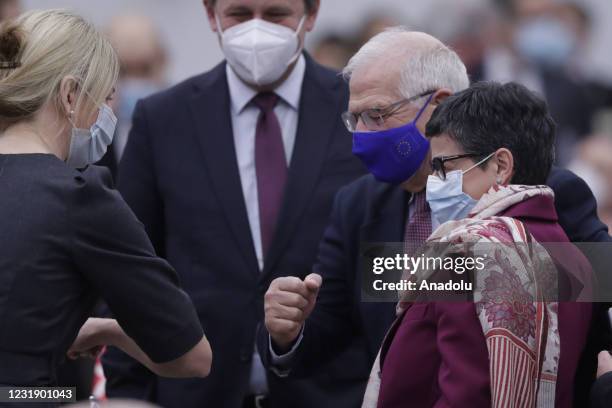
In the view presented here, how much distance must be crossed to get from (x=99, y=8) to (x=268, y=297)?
743cm

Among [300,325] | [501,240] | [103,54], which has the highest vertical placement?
[103,54]

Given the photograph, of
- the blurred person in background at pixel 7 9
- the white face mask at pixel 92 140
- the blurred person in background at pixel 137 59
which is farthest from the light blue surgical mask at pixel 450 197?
the blurred person in background at pixel 137 59

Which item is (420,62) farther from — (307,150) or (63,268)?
(63,268)

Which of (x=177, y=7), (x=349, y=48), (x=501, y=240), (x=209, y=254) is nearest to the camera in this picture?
(x=501, y=240)

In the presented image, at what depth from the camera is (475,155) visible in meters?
3.89

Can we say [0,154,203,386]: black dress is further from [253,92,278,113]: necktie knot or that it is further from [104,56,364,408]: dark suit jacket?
[253,92,278,113]: necktie knot

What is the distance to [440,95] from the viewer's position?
4539 millimetres

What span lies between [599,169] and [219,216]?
3.46 meters

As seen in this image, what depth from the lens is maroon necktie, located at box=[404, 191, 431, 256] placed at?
440 cm

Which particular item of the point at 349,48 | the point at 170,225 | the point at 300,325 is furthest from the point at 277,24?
the point at 349,48

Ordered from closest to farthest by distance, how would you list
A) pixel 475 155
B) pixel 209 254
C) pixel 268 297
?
pixel 475 155 → pixel 268 297 → pixel 209 254

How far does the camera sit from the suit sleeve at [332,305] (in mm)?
4594

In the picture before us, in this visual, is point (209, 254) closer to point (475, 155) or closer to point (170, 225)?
point (170, 225)

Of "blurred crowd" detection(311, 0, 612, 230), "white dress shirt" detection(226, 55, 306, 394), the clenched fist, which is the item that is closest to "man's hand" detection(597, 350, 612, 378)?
the clenched fist
